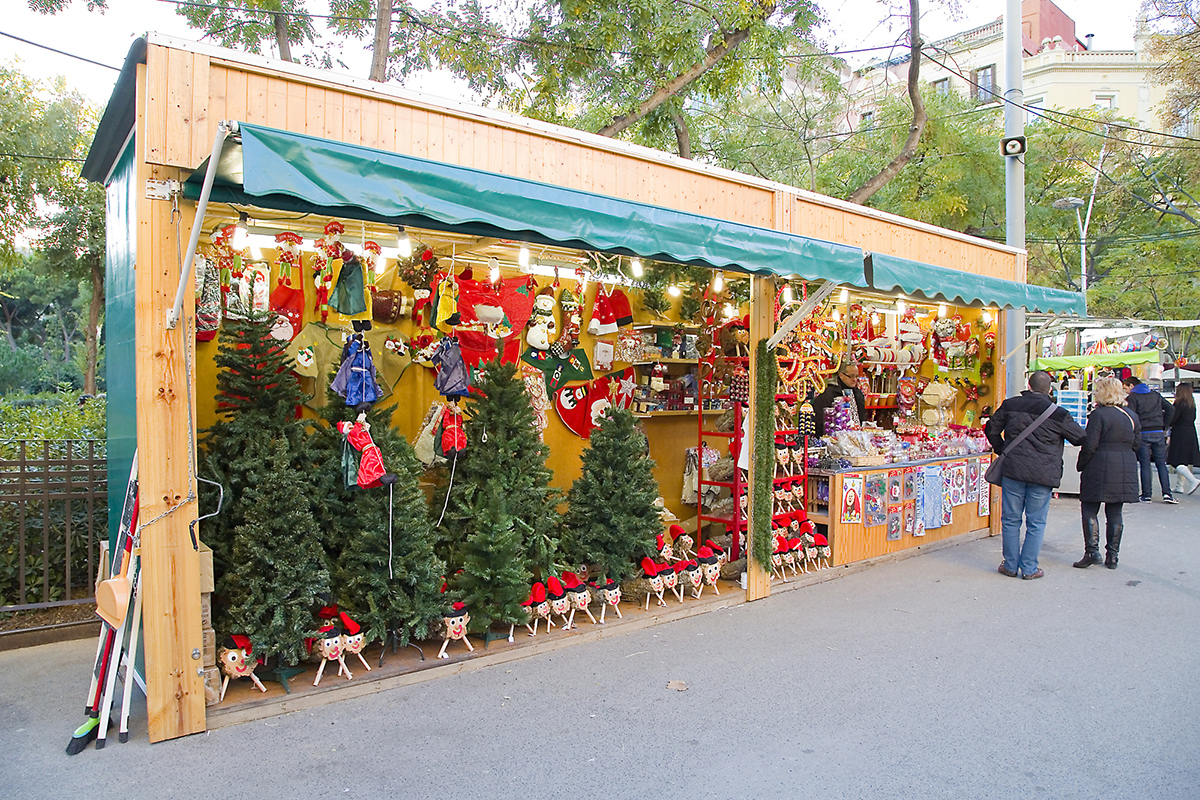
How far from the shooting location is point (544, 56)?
12.1 meters

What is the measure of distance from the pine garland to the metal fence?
5139 mm

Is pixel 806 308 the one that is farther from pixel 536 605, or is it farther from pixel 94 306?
pixel 94 306

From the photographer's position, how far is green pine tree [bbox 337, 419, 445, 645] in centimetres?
466

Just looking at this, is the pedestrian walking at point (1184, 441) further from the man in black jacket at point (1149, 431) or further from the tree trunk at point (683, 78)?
the tree trunk at point (683, 78)

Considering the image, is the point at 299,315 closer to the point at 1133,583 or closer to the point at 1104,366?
the point at 1133,583

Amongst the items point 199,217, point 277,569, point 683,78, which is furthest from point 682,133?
point 277,569

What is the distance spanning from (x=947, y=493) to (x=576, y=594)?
5.37 m

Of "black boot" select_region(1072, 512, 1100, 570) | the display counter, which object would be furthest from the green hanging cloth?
"black boot" select_region(1072, 512, 1100, 570)

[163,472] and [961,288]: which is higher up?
[961,288]

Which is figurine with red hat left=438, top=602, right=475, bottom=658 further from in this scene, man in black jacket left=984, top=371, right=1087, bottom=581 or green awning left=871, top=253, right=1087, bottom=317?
man in black jacket left=984, top=371, right=1087, bottom=581

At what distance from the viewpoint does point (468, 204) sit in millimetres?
3840

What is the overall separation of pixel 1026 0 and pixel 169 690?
4874cm

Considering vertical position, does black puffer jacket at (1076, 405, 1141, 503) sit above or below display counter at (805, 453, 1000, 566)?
above

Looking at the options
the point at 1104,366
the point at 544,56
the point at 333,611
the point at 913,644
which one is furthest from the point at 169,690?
the point at 1104,366
